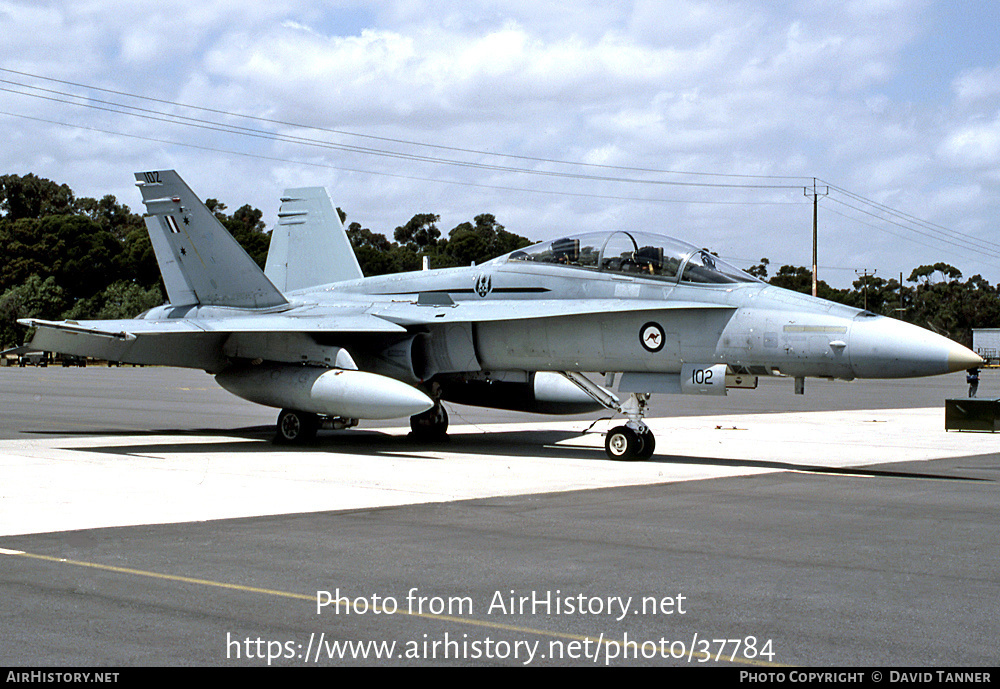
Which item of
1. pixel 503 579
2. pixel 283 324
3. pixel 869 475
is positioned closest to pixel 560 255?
pixel 283 324

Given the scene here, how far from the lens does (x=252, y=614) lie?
5.75 meters

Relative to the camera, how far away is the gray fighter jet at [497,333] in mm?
13781

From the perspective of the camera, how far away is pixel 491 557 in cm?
757

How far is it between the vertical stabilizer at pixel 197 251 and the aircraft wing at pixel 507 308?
261cm

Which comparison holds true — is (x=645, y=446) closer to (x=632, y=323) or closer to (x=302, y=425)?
A: (x=632, y=323)

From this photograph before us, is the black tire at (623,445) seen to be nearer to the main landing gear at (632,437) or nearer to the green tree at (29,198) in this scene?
the main landing gear at (632,437)

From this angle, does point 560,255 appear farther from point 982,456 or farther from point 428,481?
point 982,456

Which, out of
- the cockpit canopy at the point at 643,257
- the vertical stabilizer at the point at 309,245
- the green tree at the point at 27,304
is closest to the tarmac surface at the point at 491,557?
the cockpit canopy at the point at 643,257

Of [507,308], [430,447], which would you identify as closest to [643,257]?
[507,308]

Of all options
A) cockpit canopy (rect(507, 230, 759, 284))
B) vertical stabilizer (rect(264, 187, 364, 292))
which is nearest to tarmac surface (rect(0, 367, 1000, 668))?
cockpit canopy (rect(507, 230, 759, 284))

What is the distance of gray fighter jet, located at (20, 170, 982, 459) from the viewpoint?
1378 cm

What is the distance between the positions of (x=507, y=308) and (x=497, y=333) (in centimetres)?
57

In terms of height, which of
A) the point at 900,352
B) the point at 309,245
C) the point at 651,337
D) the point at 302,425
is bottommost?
the point at 302,425

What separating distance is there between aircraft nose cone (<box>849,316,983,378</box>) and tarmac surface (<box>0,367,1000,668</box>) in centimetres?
142
